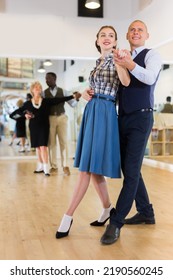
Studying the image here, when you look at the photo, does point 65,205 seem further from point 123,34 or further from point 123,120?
point 123,34

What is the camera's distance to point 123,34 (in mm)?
8469

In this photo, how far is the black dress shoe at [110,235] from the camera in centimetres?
263

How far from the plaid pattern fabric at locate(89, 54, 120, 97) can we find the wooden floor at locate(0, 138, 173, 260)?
1.07 m

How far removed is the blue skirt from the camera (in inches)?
105

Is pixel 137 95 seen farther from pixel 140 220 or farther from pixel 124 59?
pixel 140 220

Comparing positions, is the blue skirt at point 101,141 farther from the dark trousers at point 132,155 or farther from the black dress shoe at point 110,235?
the black dress shoe at point 110,235

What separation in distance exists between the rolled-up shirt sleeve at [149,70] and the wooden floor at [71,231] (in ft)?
3.63

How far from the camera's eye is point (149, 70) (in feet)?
8.16

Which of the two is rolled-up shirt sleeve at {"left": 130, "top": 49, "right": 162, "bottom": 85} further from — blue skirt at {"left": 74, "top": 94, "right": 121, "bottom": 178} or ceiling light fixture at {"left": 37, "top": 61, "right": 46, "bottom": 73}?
ceiling light fixture at {"left": 37, "top": 61, "right": 46, "bottom": 73}

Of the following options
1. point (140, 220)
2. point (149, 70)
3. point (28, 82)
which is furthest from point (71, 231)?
point (28, 82)

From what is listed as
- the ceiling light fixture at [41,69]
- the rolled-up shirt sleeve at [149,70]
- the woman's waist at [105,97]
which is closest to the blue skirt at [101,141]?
the woman's waist at [105,97]

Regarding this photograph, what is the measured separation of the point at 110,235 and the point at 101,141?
649 mm

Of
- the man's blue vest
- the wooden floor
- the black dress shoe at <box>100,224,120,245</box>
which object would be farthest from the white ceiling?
the black dress shoe at <box>100,224,120,245</box>

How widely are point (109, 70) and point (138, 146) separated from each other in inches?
22.2
